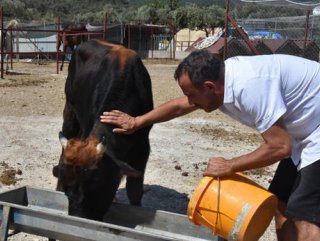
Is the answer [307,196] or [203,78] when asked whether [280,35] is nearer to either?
[307,196]

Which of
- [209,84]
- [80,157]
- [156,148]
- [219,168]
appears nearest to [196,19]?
[156,148]

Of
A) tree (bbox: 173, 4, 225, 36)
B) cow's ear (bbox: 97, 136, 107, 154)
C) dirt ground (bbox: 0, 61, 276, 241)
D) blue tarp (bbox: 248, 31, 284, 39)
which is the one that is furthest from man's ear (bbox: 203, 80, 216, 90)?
tree (bbox: 173, 4, 225, 36)

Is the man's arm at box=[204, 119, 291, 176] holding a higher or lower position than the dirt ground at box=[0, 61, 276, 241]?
higher

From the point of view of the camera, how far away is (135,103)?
5125 millimetres

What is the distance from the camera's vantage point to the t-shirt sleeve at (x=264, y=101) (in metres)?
3.10

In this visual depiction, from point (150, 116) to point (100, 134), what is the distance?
45 centimetres

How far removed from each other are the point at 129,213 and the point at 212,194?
1.18 metres

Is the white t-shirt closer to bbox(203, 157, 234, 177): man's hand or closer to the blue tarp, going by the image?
bbox(203, 157, 234, 177): man's hand

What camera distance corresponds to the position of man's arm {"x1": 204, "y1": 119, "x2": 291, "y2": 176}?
3145 millimetres

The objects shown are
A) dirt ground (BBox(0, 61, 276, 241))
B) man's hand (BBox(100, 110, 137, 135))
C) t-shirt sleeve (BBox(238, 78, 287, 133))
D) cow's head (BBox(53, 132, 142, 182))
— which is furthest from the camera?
dirt ground (BBox(0, 61, 276, 241))

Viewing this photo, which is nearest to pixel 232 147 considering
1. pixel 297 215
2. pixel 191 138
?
pixel 191 138

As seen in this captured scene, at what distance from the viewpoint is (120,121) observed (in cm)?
448

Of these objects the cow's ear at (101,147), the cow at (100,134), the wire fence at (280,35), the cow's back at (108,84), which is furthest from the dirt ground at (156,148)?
the wire fence at (280,35)

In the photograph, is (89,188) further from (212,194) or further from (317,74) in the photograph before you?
(317,74)
